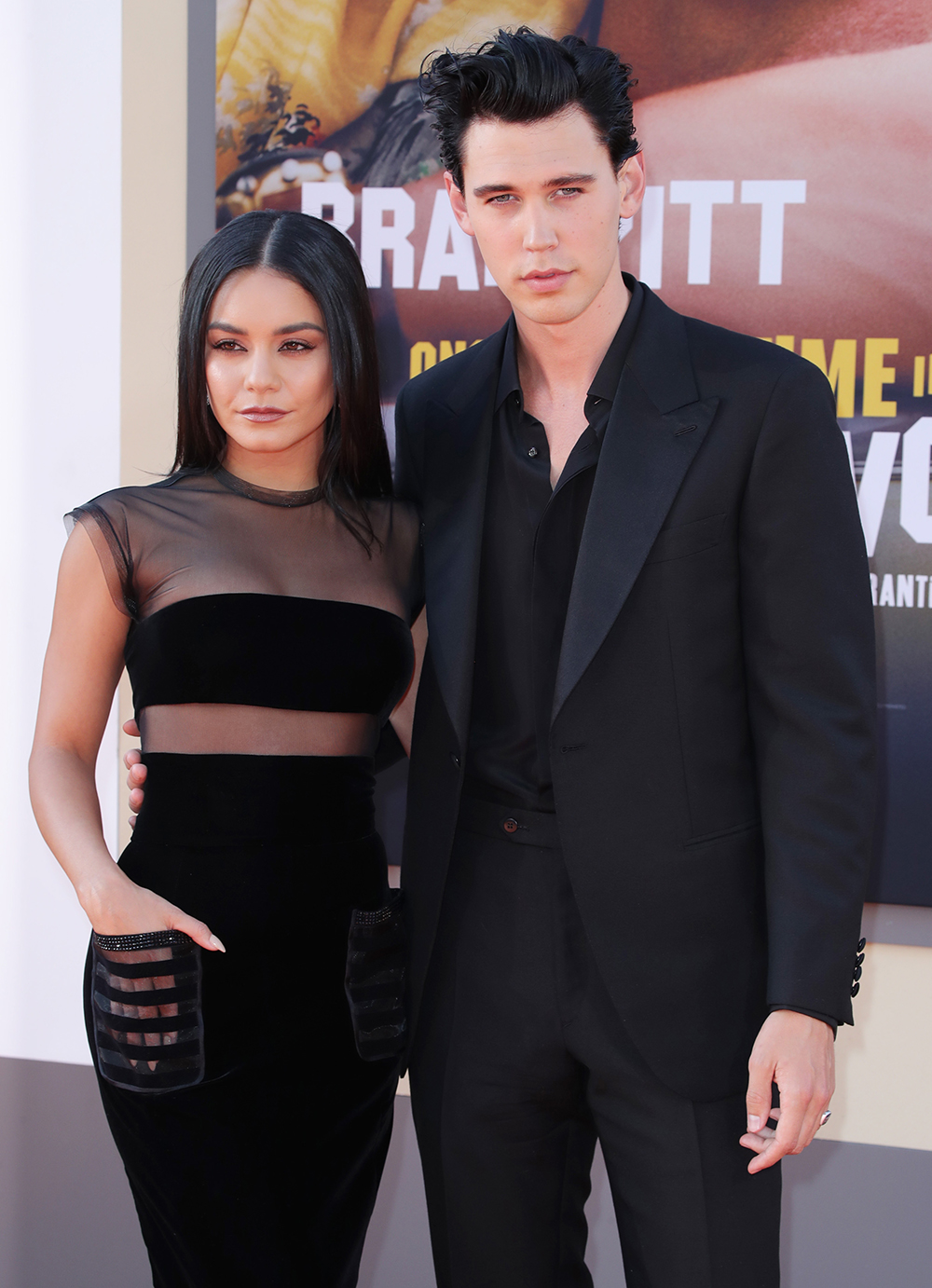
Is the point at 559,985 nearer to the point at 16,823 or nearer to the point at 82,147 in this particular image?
the point at 16,823

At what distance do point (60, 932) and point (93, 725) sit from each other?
110 centimetres

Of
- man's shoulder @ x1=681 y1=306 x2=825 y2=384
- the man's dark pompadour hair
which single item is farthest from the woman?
man's shoulder @ x1=681 y1=306 x2=825 y2=384

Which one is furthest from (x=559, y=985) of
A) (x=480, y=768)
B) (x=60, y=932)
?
(x=60, y=932)

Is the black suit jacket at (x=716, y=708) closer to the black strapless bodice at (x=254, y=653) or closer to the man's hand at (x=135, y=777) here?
the black strapless bodice at (x=254, y=653)

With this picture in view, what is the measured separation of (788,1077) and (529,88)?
123 cm

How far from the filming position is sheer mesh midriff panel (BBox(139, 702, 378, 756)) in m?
1.49

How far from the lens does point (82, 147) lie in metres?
2.29

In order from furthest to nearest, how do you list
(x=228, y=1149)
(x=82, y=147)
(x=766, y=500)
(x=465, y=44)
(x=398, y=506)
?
(x=82, y=147), (x=465, y=44), (x=398, y=506), (x=228, y=1149), (x=766, y=500)

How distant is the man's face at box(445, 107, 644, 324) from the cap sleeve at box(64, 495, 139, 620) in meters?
0.60

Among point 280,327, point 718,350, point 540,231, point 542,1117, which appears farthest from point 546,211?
point 542,1117

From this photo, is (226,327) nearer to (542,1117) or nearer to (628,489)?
(628,489)

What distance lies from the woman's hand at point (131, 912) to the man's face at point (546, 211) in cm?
88

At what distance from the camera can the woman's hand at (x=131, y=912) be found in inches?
54.5

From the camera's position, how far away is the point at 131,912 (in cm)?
Result: 139
